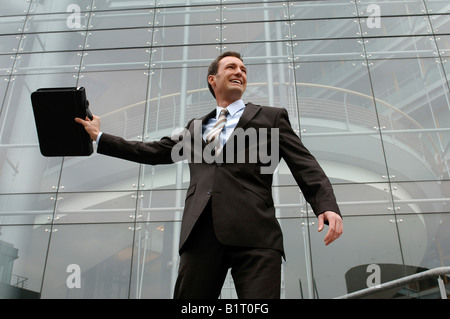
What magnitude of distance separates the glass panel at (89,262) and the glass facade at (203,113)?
15 millimetres

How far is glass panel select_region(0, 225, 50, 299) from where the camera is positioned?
5453 mm

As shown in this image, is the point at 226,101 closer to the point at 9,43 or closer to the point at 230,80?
the point at 230,80

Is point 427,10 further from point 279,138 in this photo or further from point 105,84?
point 279,138

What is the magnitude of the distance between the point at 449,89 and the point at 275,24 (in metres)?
2.78

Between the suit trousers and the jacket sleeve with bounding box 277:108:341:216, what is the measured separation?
0.94 ft

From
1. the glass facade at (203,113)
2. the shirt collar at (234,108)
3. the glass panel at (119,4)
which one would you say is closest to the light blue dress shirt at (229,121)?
the shirt collar at (234,108)

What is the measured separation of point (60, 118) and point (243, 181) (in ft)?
3.20

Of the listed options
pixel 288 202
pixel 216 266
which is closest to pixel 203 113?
pixel 288 202

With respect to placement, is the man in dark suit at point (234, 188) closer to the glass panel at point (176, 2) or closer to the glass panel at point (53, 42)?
the glass panel at point (53, 42)

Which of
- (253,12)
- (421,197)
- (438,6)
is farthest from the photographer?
(253,12)

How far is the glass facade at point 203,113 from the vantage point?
549 centimetres

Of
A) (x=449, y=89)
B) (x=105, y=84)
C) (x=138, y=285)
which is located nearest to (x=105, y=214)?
(x=138, y=285)

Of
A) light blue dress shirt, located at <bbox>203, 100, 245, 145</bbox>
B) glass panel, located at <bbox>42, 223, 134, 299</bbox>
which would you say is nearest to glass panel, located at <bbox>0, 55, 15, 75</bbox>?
glass panel, located at <bbox>42, 223, 134, 299</bbox>

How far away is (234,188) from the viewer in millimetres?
1977
